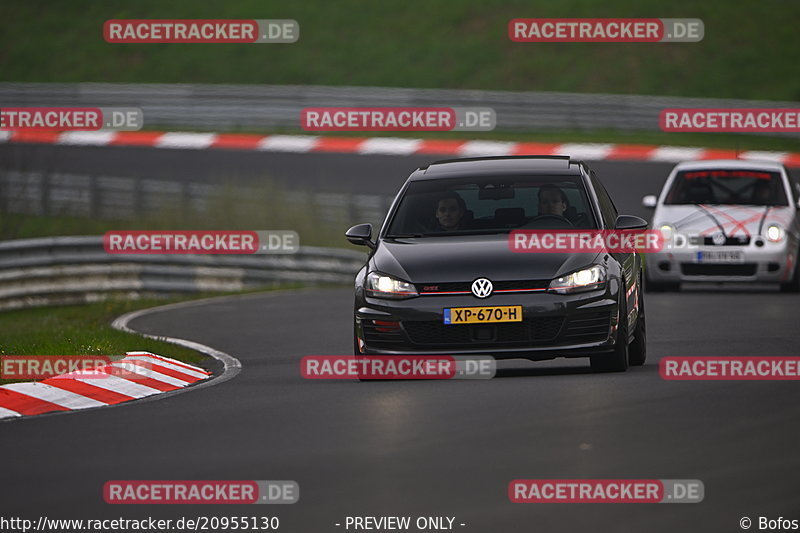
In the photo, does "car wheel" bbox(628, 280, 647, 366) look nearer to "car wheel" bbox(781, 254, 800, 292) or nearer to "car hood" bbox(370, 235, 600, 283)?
"car hood" bbox(370, 235, 600, 283)

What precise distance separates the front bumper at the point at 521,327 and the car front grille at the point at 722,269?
8.31 metres

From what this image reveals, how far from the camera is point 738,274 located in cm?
1948

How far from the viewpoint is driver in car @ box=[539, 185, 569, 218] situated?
40.1ft

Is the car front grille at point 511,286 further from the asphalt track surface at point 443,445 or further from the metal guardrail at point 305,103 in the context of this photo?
the metal guardrail at point 305,103

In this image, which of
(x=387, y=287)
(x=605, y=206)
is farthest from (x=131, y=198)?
(x=387, y=287)

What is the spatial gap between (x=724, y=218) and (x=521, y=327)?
8901 mm

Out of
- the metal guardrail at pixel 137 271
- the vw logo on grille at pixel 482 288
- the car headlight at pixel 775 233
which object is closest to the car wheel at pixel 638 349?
the vw logo on grille at pixel 482 288

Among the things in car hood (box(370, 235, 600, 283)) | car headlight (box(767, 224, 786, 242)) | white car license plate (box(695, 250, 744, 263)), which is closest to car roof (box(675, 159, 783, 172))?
car headlight (box(767, 224, 786, 242))

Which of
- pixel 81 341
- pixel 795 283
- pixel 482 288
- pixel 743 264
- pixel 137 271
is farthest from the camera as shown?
pixel 137 271

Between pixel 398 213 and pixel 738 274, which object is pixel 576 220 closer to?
pixel 398 213

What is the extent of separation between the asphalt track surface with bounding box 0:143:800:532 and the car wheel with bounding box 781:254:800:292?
627 centimetres

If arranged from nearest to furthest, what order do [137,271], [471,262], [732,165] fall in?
[471,262]
[732,165]
[137,271]

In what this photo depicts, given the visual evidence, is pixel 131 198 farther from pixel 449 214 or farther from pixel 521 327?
pixel 521 327

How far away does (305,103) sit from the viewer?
38.8 metres
